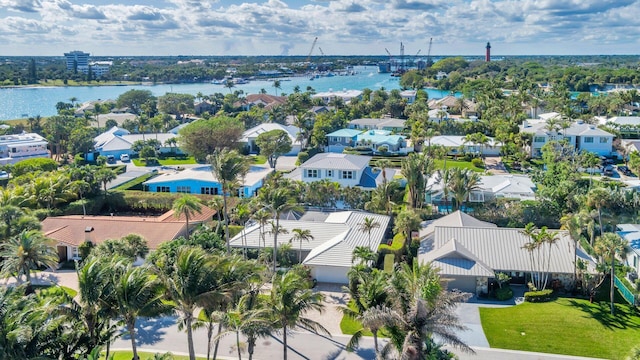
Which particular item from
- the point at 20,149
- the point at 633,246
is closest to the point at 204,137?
the point at 20,149

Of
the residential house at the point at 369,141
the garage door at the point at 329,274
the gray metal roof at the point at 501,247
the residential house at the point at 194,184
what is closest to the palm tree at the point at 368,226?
the garage door at the point at 329,274

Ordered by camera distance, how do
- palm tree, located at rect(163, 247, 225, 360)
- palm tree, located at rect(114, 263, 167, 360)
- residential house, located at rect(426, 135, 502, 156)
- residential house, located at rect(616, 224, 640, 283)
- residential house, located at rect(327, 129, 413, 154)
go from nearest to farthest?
palm tree, located at rect(163, 247, 225, 360) → palm tree, located at rect(114, 263, 167, 360) → residential house, located at rect(616, 224, 640, 283) → residential house, located at rect(426, 135, 502, 156) → residential house, located at rect(327, 129, 413, 154)

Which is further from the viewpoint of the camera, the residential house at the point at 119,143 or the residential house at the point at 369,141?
the residential house at the point at 119,143

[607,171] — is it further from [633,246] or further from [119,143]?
[119,143]

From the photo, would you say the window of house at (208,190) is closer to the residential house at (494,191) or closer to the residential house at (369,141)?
the residential house at (494,191)

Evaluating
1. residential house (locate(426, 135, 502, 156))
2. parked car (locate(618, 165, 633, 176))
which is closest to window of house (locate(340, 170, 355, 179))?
residential house (locate(426, 135, 502, 156))

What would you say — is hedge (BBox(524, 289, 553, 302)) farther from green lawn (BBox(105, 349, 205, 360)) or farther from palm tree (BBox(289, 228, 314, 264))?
green lawn (BBox(105, 349, 205, 360))
